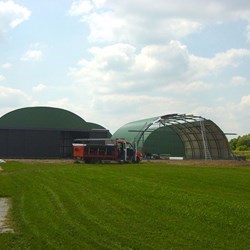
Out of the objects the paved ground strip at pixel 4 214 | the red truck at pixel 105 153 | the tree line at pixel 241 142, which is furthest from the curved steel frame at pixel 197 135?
the tree line at pixel 241 142

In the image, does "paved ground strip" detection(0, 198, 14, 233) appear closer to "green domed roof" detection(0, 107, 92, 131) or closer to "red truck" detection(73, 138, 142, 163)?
"red truck" detection(73, 138, 142, 163)

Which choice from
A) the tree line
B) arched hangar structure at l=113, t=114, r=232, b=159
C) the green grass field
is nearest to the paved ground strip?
the green grass field

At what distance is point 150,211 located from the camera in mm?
12547

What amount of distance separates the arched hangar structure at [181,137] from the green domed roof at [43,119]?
24.0 ft

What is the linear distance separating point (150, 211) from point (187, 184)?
806 centimetres

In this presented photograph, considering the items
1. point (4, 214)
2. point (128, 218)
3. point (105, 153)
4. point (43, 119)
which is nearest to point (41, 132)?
point (43, 119)

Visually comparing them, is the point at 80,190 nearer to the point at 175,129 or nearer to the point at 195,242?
the point at 195,242

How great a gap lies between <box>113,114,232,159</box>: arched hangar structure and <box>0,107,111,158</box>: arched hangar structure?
7.21m

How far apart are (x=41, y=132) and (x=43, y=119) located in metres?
2.92

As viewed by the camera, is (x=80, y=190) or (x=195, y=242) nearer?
(x=195, y=242)

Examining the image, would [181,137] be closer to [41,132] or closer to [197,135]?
[197,135]

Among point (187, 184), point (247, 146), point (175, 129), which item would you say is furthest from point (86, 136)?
point (247, 146)

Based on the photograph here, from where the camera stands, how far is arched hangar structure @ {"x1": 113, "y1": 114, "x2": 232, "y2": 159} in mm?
51750

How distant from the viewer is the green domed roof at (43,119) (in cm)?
6184
